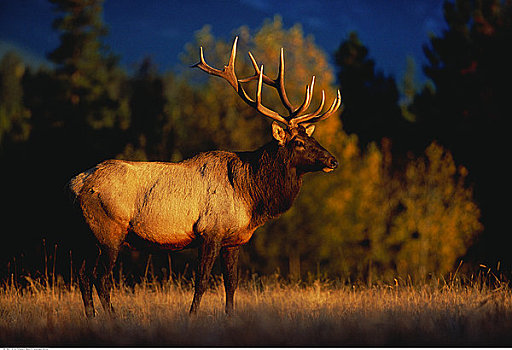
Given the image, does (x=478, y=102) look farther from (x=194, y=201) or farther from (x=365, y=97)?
(x=194, y=201)

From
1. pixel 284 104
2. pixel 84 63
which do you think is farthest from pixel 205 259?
pixel 84 63

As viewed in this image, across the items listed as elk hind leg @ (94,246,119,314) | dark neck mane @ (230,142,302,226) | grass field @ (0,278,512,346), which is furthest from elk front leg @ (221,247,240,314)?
elk hind leg @ (94,246,119,314)

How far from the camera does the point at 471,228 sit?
24.0 metres

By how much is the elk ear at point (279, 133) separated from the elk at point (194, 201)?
0.01m

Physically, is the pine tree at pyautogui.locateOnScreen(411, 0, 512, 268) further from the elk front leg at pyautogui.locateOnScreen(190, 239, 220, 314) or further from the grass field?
the elk front leg at pyautogui.locateOnScreen(190, 239, 220, 314)

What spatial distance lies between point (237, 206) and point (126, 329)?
86.9 inches

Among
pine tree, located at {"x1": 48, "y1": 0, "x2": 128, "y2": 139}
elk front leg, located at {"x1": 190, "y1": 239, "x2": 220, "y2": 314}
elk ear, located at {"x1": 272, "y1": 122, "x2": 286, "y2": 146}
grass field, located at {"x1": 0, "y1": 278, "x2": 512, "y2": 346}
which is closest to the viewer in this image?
grass field, located at {"x1": 0, "y1": 278, "x2": 512, "y2": 346}

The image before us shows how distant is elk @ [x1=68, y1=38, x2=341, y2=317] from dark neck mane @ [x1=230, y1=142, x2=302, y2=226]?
0.04 ft

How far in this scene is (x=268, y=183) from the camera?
8047 millimetres

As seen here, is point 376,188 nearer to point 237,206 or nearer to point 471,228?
point 471,228

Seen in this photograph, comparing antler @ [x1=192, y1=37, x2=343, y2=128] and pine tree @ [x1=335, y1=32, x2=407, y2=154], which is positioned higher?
pine tree @ [x1=335, y1=32, x2=407, y2=154]

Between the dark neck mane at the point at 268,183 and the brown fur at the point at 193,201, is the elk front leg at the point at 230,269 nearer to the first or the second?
the brown fur at the point at 193,201

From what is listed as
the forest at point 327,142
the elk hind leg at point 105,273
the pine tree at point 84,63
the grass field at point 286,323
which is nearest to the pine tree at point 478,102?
the forest at point 327,142

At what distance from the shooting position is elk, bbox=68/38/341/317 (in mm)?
7703
